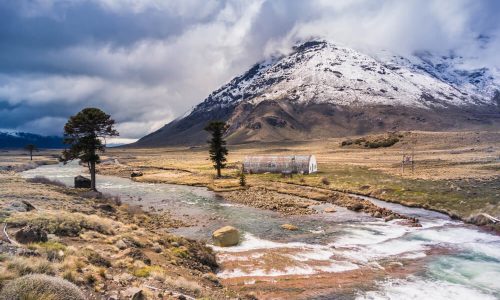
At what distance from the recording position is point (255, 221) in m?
45.2

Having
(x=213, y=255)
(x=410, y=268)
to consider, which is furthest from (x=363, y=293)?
(x=213, y=255)

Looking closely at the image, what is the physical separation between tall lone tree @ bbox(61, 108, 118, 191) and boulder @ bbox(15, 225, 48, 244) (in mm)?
39028

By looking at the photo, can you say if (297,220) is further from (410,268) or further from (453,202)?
(453,202)

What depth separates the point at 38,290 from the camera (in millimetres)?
11148

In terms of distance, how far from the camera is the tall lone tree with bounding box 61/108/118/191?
→ 5653 cm

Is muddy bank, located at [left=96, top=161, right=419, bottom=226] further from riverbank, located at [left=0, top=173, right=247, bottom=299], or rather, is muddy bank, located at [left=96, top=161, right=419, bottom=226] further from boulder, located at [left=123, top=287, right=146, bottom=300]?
boulder, located at [left=123, top=287, right=146, bottom=300]

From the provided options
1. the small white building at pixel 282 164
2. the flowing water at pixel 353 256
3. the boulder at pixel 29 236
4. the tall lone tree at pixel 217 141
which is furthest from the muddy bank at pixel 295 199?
the boulder at pixel 29 236

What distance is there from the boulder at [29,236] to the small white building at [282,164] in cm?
7494

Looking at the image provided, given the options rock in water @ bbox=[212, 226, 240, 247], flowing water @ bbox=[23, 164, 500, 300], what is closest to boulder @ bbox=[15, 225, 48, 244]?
flowing water @ bbox=[23, 164, 500, 300]

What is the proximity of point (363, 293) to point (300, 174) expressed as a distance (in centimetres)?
6756

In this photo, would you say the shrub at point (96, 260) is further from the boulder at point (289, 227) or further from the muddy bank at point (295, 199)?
the muddy bank at point (295, 199)

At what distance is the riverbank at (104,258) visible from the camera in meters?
15.1

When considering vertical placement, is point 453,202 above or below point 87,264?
below

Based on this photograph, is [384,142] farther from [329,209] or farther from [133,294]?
[133,294]
